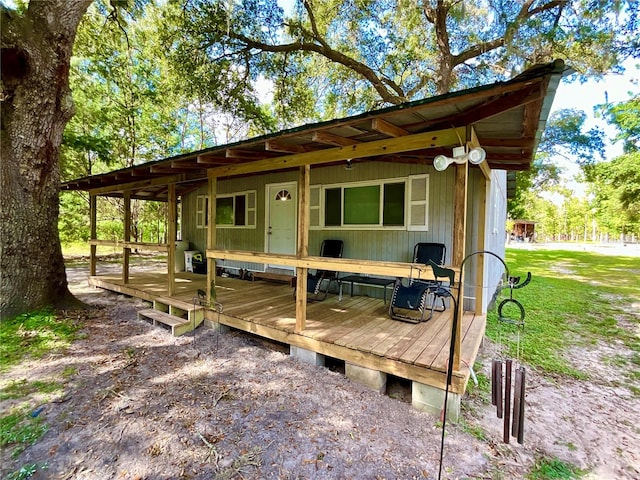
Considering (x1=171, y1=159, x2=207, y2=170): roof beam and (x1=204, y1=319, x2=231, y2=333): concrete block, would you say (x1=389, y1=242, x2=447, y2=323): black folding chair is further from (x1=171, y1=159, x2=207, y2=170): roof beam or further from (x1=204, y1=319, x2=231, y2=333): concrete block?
(x1=171, y1=159, x2=207, y2=170): roof beam

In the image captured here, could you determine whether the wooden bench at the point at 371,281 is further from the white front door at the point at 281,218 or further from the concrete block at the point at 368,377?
the concrete block at the point at 368,377

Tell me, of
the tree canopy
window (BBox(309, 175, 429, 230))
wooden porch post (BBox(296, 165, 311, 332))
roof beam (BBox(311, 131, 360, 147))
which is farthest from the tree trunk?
window (BBox(309, 175, 429, 230))

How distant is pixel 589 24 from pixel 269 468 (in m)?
10.5

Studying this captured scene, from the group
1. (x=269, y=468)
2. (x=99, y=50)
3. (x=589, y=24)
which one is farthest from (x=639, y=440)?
(x=99, y=50)

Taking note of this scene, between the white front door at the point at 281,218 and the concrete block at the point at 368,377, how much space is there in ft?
12.0

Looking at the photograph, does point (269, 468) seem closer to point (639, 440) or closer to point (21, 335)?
point (639, 440)

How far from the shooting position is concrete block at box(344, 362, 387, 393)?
2861 millimetres

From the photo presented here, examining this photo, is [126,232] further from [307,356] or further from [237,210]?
[307,356]

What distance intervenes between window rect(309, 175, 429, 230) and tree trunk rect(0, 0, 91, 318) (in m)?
4.14

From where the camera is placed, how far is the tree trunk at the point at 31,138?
396 centimetres

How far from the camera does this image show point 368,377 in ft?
9.53

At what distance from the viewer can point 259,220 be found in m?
7.01

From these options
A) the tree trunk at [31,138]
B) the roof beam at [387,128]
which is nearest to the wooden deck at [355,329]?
the tree trunk at [31,138]

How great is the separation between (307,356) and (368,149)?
7.59 ft
